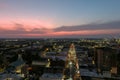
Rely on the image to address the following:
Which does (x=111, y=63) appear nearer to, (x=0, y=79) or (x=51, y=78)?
(x=51, y=78)

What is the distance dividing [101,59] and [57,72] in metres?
20.3

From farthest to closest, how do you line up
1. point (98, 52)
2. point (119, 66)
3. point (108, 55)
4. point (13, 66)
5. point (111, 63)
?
point (98, 52) < point (108, 55) < point (111, 63) < point (119, 66) < point (13, 66)

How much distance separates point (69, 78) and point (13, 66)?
39.3 ft

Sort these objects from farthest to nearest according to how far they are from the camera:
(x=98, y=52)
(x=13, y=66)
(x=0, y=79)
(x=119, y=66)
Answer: (x=98, y=52)
(x=119, y=66)
(x=13, y=66)
(x=0, y=79)

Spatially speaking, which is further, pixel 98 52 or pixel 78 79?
pixel 98 52

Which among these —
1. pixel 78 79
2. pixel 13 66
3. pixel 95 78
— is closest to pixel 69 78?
pixel 78 79

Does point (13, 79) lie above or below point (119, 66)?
above

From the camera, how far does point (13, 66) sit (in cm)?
3612

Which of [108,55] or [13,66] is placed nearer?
[13,66]

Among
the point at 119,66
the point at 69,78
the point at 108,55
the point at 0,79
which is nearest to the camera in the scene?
the point at 0,79

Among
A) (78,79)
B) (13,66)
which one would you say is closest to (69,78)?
(78,79)

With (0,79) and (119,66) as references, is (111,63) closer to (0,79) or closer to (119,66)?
(119,66)

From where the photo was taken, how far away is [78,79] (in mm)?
29312

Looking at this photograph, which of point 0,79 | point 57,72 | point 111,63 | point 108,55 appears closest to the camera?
point 0,79
